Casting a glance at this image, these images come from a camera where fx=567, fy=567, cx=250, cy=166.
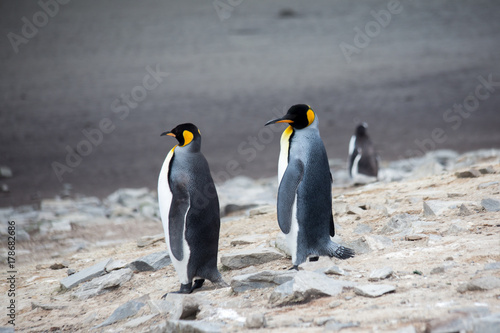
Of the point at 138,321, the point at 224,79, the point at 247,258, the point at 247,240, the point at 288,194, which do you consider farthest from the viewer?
the point at 224,79

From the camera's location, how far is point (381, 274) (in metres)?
3.09

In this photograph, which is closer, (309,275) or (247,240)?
(309,275)

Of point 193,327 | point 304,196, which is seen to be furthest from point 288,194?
point 193,327

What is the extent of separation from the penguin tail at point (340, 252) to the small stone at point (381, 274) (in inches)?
20.2

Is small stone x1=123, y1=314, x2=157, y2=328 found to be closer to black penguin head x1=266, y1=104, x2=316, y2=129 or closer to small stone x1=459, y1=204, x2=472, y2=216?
black penguin head x1=266, y1=104, x2=316, y2=129

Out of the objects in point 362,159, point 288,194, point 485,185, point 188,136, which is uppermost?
point 188,136

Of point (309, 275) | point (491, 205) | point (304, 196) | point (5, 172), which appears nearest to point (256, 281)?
point (309, 275)

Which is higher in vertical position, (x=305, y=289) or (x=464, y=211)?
(x=464, y=211)

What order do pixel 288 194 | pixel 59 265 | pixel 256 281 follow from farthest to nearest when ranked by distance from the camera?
pixel 59 265
pixel 288 194
pixel 256 281

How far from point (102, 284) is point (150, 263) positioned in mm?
416

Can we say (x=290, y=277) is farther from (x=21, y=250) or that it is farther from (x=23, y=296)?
(x=21, y=250)

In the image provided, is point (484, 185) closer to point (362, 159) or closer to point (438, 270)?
point (438, 270)

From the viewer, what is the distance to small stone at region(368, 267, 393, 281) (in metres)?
3.08

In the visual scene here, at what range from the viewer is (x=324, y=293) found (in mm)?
2922
